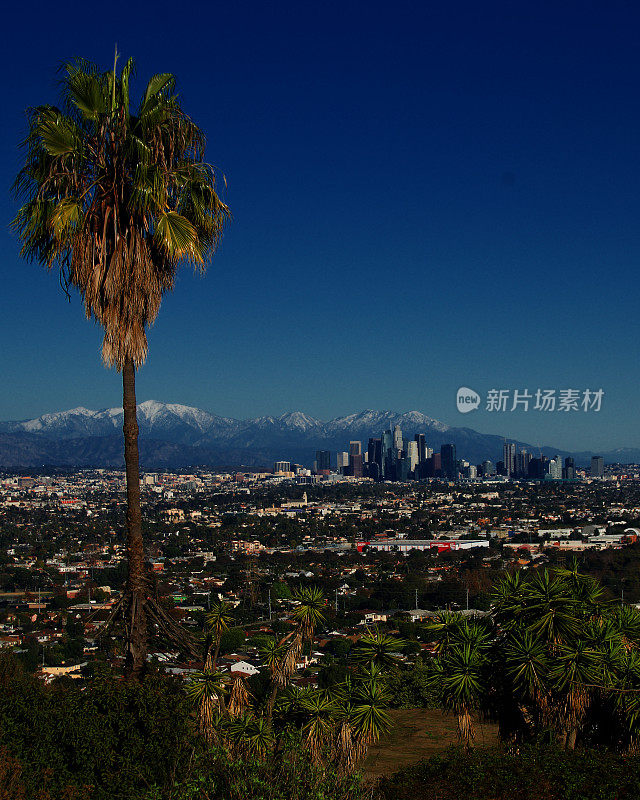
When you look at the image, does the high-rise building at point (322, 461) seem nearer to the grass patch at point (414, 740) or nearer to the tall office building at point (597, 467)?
the tall office building at point (597, 467)

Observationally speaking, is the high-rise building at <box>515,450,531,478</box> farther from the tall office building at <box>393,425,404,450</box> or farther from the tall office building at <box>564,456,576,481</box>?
the tall office building at <box>393,425,404,450</box>

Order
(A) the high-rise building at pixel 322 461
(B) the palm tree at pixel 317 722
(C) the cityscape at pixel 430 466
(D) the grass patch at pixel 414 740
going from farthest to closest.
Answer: (A) the high-rise building at pixel 322 461, (C) the cityscape at pixel 430 466, (D) the grass patch at pixel 414 740, (B) the palm tree at pixel 317 722

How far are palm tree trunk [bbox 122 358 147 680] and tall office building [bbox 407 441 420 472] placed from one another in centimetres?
16084

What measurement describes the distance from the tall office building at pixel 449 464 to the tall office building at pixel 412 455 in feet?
17.4

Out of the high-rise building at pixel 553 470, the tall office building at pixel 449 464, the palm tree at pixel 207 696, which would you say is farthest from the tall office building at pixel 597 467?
the palm tree at pixel 207 696

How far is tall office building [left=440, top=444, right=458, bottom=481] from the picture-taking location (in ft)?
540

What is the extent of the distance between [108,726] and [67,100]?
461 cm

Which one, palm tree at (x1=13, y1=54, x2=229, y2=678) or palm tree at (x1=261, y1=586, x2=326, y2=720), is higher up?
palm tree at (x1=13, y1=54, x2=229, y2=678)

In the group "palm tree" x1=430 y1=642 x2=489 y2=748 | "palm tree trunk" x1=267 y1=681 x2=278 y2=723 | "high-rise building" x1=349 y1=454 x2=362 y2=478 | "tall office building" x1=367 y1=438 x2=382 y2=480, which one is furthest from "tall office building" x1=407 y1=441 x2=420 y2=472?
"palm tree trunk" x1=267 y1=681 x2=278 y2=723

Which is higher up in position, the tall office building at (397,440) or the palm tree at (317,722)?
the tall office building at (397,440)

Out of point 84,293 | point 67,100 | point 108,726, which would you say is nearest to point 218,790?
point 108,726

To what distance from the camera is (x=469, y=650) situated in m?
7.61

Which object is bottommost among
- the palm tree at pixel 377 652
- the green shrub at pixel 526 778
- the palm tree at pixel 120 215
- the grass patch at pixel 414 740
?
the grass patch at pixel 414 740

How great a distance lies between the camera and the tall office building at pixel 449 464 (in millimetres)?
164500
